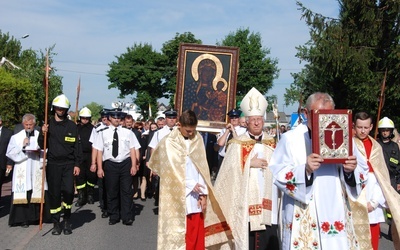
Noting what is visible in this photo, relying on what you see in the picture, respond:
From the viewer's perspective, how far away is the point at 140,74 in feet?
238

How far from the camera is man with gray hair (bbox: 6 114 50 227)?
11.1 meters

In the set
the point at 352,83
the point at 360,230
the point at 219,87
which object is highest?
the point at 352,83

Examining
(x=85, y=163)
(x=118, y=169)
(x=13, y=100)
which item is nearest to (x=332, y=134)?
(x=118, y=169)

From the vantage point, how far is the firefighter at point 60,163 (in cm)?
1033

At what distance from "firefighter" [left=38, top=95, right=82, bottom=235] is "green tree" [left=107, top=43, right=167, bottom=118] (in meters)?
58.9

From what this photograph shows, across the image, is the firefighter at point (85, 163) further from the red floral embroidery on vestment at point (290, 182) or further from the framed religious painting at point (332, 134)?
the framed religious painting at point (332, 134)

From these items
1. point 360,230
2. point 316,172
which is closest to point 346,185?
point 316,172

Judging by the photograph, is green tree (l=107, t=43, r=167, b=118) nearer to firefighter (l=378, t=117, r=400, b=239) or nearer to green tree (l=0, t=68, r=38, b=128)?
green tree (l=0, t=68, r=38, b=128)

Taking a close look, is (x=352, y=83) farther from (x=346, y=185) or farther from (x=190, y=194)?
(x=346, y=185)

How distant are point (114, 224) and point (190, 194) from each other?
416 centimetres

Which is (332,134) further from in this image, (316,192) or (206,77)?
(206,77)

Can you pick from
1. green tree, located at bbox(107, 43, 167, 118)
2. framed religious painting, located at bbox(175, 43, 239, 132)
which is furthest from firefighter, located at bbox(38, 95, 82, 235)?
green tree, located at bbox(107, 43, 167, 118)

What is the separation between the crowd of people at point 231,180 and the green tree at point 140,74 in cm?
5616

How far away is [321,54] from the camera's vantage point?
92.4ft
